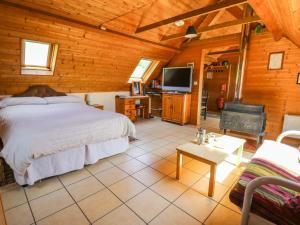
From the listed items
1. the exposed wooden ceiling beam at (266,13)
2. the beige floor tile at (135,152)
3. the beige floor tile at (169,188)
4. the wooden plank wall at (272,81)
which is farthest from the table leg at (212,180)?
the wooden plank wall at (272,81)

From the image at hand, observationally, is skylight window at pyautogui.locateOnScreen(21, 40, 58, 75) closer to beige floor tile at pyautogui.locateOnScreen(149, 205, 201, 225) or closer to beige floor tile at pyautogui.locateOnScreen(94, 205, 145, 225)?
beige floor tile at pyautogui.locateOnScreen(94, 205, 145, 225)

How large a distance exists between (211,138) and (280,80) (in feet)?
8.17

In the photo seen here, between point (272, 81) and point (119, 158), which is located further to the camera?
point (272, 81)

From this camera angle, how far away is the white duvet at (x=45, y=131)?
1906 mm

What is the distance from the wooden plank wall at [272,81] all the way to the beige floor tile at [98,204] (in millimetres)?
3815

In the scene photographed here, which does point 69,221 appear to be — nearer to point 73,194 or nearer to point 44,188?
point 73,194

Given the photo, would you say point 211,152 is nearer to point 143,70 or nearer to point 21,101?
point 21,101

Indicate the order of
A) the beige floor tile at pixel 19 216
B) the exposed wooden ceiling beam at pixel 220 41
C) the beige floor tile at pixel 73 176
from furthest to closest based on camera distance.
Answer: the exposed wooden ceiling beam at pixel 220 41 → the beige floor tile at pixel 73 176 → the beige floor tile at pixel 19 216

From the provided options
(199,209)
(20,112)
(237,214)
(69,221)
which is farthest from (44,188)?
(237,214)

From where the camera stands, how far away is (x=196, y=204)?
1.85 meters

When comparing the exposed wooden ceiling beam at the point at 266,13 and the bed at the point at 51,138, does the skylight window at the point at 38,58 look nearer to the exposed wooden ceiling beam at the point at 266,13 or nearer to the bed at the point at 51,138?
the bed at the point at 51,138

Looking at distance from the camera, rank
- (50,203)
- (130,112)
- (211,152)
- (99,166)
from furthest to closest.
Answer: (130,112) → (99,166) → (211,152) → (50,203)

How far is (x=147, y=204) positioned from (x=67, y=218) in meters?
0.79

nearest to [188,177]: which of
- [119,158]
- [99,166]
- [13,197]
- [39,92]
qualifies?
[119,158]
